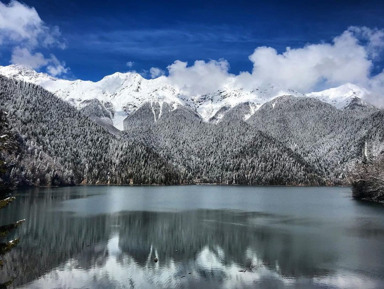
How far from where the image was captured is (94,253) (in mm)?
51844

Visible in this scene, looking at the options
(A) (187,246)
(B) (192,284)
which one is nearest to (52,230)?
(A) (187,246)

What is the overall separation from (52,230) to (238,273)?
36548 millimetres

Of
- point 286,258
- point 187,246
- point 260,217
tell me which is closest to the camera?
point 286,258

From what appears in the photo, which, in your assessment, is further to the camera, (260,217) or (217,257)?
(260,217)

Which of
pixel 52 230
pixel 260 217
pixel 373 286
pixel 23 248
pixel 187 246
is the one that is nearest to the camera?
pixel 373 286

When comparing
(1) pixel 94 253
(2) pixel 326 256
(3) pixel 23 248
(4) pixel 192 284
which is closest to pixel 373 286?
(2) pixel 326 256

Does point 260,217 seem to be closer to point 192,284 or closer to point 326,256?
point 326,256

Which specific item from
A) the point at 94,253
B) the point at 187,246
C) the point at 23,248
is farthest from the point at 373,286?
the point at 23,248

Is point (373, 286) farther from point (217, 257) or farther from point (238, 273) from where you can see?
point (217, 257)

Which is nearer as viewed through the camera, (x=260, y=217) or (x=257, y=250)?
(x=257, y=250)

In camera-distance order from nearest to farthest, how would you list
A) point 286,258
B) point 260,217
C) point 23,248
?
point 286,258 < point 23,248 < point 260,217

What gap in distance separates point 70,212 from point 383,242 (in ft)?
207

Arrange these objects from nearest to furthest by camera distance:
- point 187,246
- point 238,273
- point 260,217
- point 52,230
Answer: point 238,273
point 187,246
point 52,230
point 260,217

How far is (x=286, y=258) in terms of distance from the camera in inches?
1939
